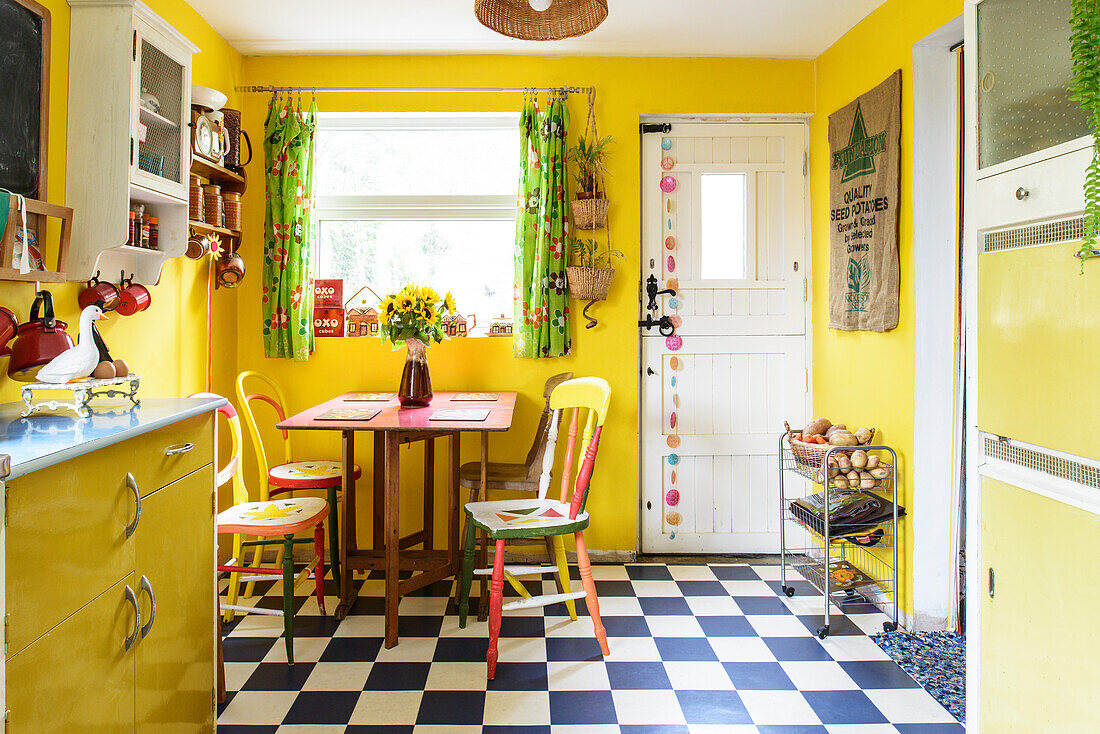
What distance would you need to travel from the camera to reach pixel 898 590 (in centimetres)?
288

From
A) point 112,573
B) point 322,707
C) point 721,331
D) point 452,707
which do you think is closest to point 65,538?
point 112,573

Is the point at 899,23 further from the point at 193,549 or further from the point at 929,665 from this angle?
the point at 193,549

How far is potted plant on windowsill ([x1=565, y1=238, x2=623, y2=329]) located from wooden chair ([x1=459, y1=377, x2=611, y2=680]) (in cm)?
74

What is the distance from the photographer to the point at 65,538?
1.36m

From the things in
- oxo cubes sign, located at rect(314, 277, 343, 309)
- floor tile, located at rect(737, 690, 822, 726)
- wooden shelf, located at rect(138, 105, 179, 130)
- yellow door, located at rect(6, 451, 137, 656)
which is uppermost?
wooden shelf, located at rect(138, 105, 179, 130)

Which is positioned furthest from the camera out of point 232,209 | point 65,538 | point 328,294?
point 328,294

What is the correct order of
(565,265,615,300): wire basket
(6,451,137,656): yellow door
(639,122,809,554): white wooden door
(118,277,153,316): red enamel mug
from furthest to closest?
(639,122,809,554): white wooden door → (565,265,615,300): wire basket → (118,277,153,316): red enamel mug → (6,451,137,656): yellow door

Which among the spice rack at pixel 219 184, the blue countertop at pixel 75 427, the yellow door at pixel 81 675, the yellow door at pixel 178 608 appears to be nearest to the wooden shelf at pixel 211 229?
the spice rack at pixel 219 184

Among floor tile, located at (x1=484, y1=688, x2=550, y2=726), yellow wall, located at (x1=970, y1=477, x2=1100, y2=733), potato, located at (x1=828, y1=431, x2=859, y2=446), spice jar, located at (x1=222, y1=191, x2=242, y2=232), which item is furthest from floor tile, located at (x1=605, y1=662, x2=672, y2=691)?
spice jar, located at (x1=222, y1=191, x2=242, y2=232)

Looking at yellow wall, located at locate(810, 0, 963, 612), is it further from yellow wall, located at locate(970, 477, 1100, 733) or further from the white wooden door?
yellow wall, located at locate(970, 477, 1100, 733)

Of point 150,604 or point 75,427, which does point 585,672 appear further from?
point 75,427

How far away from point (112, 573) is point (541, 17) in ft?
5.93

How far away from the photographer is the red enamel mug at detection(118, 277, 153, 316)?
2.44 metres

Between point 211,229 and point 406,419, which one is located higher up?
point 211,229
